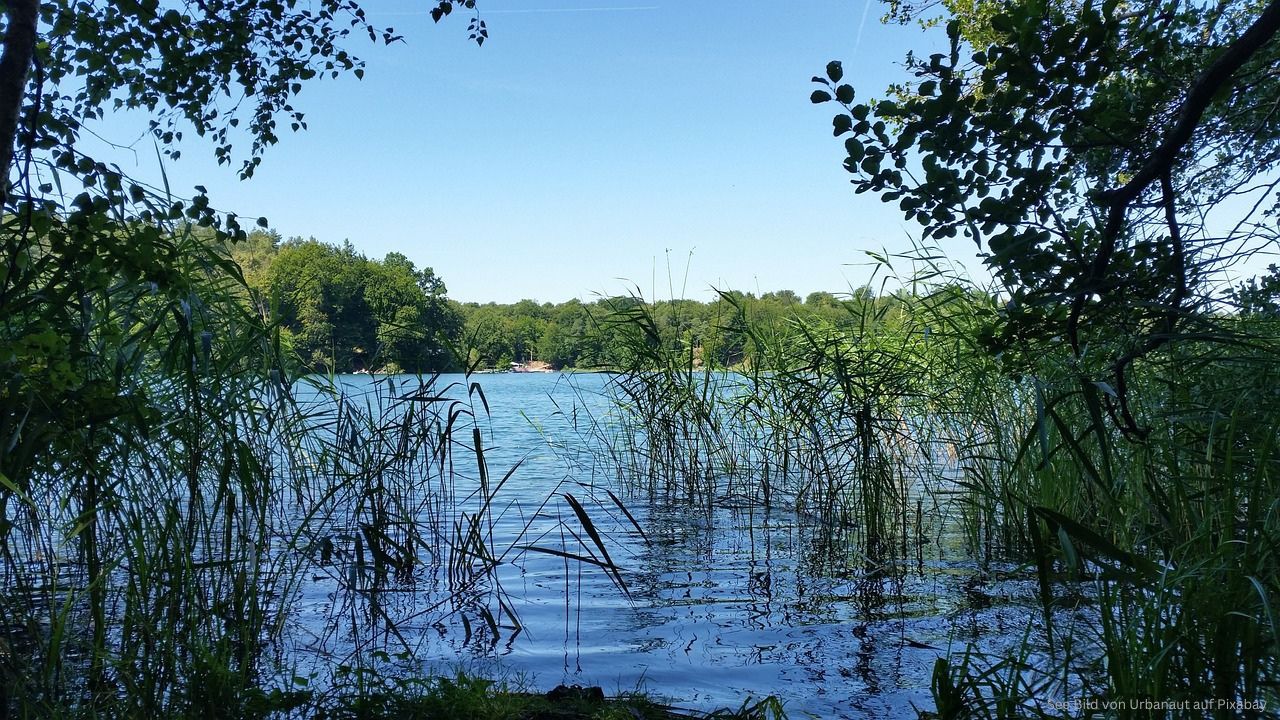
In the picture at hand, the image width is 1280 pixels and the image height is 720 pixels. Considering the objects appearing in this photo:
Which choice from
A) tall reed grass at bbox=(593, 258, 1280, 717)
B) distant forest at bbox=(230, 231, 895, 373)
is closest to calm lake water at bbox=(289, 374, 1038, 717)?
tall reed grass at bbox=(593, 258, 1280, 717)

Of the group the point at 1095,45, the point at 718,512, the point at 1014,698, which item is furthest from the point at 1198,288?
the point at 718,512

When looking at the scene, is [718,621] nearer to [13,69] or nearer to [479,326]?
[479,326]

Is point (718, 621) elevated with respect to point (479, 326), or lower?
lower

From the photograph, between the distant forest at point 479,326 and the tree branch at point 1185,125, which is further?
the distant forest at point 479,326

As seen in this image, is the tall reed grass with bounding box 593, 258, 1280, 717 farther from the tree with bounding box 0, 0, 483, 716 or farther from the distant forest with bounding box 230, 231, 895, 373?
the tree with bounding box 0, 0, 483, 716

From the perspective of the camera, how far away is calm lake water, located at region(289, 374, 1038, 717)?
12.2ft

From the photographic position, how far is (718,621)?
4.68 metres

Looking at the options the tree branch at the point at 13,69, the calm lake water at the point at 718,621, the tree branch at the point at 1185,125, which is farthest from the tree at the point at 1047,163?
the tree branch at the point at 13,69

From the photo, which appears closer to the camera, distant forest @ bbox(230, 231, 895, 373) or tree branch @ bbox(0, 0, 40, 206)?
tree branch @ bbox(0, 0, 40, 206)

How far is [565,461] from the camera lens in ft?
39.9

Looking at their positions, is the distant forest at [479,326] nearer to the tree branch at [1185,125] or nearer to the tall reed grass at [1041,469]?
the tall reed grass at [1041,469]

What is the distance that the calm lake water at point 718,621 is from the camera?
373cm

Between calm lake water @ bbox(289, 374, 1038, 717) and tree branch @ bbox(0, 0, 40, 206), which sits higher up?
tree branch @ bbox(0, 0, 40, 206)

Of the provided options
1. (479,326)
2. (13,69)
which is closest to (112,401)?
(13,69)
